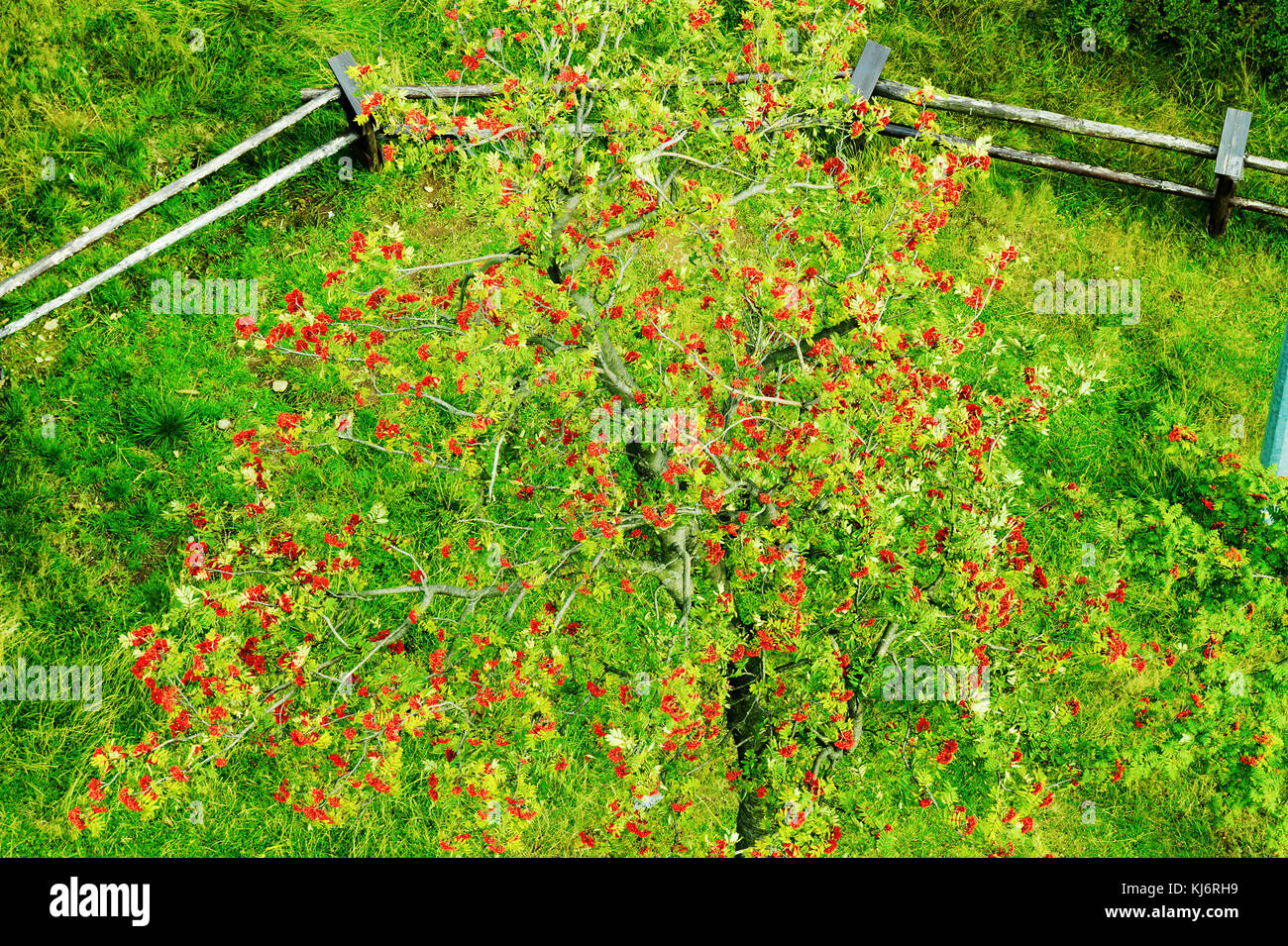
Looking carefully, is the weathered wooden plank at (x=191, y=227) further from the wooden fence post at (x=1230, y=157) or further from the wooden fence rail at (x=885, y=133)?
the wooden fence post at (x=1230, y=157)

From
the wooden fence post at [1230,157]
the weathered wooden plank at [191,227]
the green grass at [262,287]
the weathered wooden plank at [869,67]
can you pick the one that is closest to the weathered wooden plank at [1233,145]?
the wooden fence post at [1230,157]

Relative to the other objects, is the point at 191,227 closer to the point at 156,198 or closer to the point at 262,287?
the point at 156,198

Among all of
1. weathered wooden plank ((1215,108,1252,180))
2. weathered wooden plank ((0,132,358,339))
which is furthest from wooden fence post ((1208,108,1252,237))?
weathered wooden plank ((0,132,358,339))

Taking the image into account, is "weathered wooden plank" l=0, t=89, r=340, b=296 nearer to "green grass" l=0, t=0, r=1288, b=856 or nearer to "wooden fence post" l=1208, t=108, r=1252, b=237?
"green grass" l=0, t=0, r=1288, b=856

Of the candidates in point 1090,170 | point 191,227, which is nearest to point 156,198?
point 191,227

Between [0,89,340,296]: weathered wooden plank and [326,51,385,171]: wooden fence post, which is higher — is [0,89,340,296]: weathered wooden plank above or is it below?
below

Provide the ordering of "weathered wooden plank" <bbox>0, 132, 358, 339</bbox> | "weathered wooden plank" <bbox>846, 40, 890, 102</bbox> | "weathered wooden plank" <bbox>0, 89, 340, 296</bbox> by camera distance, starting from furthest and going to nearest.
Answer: "weathered wooden plank" <bbox>846, 40, 890, 102</bbox>, "weathered wooden plank" <bbox>0, 132, 358, 339</bbox>, "weathered wooden plank" <bbox>0, 89, 340, 296</bbox>
